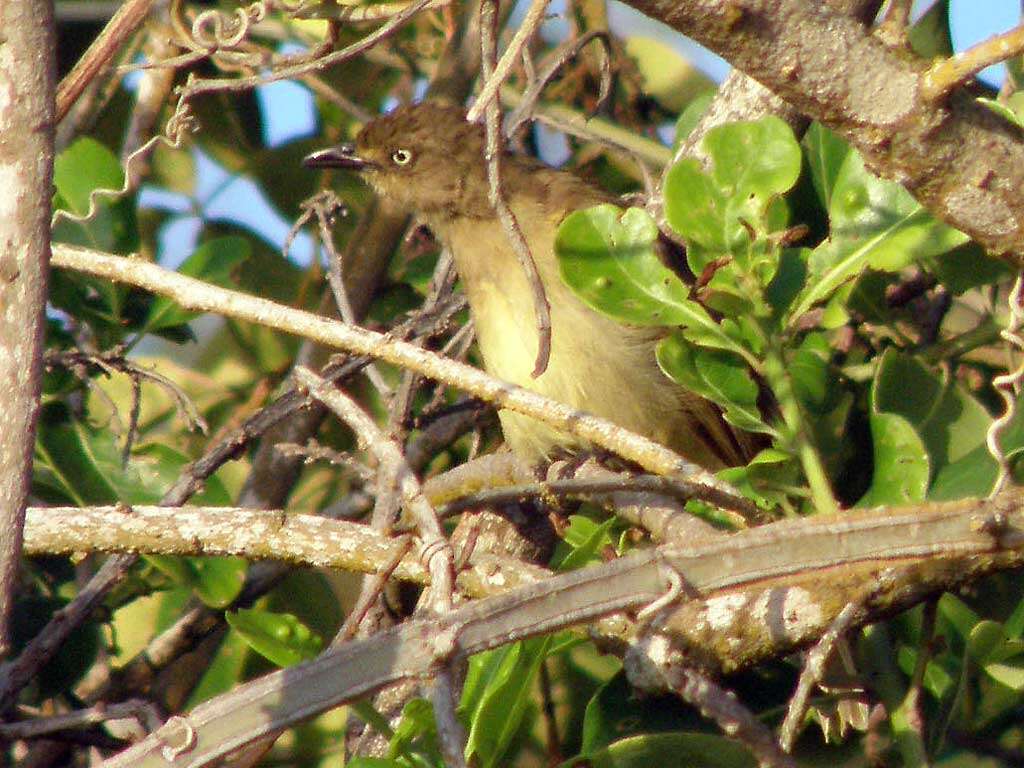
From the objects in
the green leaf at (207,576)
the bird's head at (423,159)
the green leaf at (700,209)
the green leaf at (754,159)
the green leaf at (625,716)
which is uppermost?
the green leaf at (754,159)

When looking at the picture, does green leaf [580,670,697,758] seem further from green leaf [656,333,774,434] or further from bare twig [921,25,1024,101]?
bare twig [921,25,1024,101]

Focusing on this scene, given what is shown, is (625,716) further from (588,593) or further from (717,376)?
(588,593)

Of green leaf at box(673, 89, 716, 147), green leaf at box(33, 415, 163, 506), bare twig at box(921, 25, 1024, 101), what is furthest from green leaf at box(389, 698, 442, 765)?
green leaf at box(673, 89, 716, 147)

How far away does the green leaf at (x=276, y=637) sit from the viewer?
2266 mm

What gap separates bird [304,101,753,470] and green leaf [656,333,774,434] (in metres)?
0.86

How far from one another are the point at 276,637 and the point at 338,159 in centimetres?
251

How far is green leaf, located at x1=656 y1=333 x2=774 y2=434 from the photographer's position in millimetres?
2711

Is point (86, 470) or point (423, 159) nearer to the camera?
point (86, 470)

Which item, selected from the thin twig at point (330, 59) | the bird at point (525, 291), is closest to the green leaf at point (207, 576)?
the bird at point (525, 291)

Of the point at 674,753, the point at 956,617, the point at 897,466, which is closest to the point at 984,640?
the point at 956,617

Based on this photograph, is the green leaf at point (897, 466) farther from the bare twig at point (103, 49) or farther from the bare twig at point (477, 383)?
the bare twig at point (103, 49)

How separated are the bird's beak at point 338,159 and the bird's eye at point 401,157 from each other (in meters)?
0.08

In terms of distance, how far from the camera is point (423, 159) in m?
4.61

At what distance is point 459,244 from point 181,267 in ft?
3.10
